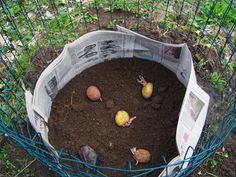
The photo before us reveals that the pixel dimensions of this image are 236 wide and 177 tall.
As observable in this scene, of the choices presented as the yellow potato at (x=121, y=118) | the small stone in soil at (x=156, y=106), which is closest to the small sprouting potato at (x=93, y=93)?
the yellow potato at (x=121, y=118)

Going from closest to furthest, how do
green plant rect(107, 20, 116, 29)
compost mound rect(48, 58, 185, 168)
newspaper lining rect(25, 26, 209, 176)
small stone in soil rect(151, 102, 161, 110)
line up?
newspaper lining rect(25, 26, 209, 176) < compost mound rect(48, 58, 185, 168) < small stone in soil rect(151, 102, 161, 110) < green plant rect(107, 20, 116, 29)

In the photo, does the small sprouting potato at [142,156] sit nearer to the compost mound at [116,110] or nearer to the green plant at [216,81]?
the compost mound at [116,110]

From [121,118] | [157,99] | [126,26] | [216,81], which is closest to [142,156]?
[121,118]

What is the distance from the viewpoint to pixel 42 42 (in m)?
2.01

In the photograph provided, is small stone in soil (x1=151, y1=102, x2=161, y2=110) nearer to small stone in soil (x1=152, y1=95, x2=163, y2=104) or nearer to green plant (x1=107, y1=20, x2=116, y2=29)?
small stone in soil (x1=152, y1=95, x2=163, y2=104)

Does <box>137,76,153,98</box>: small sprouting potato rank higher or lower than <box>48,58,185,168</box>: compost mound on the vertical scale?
higher

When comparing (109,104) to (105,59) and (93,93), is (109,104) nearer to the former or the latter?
(93,93)

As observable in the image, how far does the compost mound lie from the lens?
5.15 ft

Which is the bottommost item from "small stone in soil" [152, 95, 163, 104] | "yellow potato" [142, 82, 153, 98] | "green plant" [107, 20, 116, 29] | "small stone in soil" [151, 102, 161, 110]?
"small stone in soil" [151, 102, 161, 110]

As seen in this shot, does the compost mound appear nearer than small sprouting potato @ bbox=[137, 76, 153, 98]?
Yes

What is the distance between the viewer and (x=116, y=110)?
171 cm

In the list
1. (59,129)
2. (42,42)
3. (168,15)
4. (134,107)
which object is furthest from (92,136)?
(168,15)

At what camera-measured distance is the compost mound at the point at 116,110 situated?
157cm

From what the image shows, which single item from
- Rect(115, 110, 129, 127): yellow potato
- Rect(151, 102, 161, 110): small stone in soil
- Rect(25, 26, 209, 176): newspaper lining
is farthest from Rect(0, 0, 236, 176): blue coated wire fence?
Rect(115, 110, 129, 127): yellow potato
